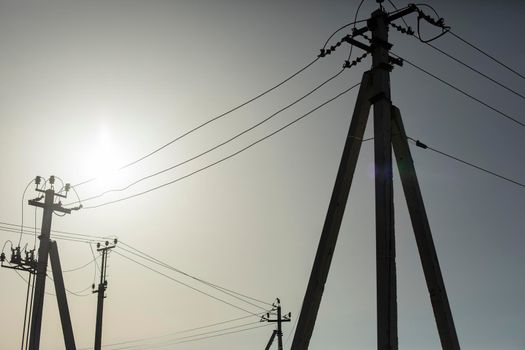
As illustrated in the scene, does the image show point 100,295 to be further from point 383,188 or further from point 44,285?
point 383,188

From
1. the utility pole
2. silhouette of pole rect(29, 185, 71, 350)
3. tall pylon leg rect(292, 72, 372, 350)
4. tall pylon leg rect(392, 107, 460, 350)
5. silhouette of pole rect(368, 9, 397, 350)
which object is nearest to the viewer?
silhouette of pole rect(368, 9, 397, 350)

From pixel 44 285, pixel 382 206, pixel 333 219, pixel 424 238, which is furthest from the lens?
pixel 44 285

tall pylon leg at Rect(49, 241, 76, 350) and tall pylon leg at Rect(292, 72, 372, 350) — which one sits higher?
tall pylon leg at Rect(49, 241, 76, 350)

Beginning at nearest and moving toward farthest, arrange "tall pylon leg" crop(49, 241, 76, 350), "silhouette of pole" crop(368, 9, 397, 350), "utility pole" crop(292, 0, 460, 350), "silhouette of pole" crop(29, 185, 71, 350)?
1. "silhouette of pole" crop(368, 9, 397, 350)
2. "utility pole" crop(292, 0, 460, 350)
3. "silhouette of pole" crop(29, 185, 71, 350)
4. "tall pylon leg" crop(49, 241, 76, 350)

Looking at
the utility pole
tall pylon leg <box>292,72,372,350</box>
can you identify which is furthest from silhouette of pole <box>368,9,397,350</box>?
tall pylon leg <box>292,72,372,350</box>

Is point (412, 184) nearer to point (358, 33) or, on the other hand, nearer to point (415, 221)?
point (415, 221)

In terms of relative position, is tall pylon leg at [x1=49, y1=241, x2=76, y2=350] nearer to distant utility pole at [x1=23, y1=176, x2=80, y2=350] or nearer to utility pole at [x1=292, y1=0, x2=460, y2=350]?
distant utility pole at [x1=23, y1=176, x2=80, y2=350]

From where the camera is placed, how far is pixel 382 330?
952 cm

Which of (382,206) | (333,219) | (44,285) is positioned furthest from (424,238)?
(44,285)

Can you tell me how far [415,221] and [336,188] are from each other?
162 centimetres

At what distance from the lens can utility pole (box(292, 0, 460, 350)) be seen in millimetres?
9954

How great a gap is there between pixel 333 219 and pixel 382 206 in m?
1.13

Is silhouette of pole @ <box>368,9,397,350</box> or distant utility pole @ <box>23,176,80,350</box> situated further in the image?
distant utility pole @ <box>23,176,80,350</box>

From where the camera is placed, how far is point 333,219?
11.2 metres
